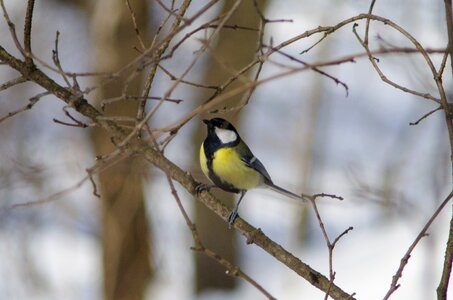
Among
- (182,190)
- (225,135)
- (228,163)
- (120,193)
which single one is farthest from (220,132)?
(182,190)

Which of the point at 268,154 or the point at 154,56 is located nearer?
the point at 154,56

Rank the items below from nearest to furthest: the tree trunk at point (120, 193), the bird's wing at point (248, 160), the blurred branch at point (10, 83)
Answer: the blurred branch at point (10, 83) → the bird's wing at point (248, 160) → the tree trunk at point (120, 193)

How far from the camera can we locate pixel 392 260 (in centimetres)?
595

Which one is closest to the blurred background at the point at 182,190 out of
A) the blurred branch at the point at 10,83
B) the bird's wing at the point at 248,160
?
the bird's wing at the point at 248,160

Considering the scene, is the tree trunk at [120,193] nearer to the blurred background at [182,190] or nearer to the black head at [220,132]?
the blurred background at [182,190]

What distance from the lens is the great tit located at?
2451 mm

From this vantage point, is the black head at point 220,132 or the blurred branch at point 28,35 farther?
the black head at point 220,132

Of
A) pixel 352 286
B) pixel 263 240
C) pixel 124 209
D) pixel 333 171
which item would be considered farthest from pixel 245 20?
pixel 333 171

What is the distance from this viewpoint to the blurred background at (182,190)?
457cm

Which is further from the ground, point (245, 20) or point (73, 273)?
point (245, 20)

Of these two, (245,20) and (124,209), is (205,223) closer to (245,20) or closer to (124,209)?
(124,209)

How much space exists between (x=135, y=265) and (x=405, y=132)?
15.1 ft

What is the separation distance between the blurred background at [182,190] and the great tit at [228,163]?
39 centimetres

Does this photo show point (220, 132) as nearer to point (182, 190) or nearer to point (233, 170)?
point (233, 170)
